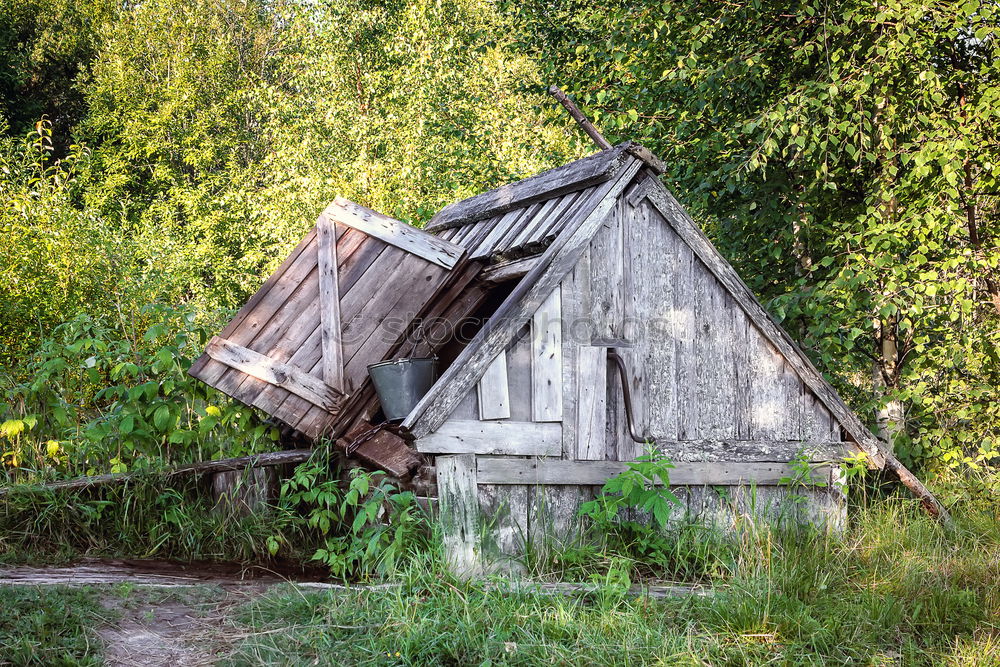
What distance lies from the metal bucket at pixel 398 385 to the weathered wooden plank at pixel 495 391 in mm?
666

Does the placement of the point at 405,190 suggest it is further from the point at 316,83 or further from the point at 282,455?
the point at 282,455

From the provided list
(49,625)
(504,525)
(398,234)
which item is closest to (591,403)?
(504,525)

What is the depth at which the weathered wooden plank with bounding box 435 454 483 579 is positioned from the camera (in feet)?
17.8

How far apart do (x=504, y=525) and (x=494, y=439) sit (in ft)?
1.92

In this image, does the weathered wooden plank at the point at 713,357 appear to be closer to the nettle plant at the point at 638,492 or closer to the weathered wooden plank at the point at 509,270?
the nettle plant at the point at 638,492

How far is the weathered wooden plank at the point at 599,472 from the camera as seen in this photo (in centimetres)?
575

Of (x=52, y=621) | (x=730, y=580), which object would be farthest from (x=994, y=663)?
(x=52, y=621)

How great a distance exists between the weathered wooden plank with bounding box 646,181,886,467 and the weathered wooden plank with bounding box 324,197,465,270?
161 centimetres

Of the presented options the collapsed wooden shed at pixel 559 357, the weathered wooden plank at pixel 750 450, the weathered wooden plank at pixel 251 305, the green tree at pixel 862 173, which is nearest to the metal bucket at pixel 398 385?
the collapsed wooden shed at pixel 559 357

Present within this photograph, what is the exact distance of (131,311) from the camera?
9.48m

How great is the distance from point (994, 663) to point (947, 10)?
17.7 feet

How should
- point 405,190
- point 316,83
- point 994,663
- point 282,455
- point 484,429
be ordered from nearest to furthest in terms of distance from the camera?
point 994,663 → point 484,429 → point 282,455 → point 405,190 → point 316,83

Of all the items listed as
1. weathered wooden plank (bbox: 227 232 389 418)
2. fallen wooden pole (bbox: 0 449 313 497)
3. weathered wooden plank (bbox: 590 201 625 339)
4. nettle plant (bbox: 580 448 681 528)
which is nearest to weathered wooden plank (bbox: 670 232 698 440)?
weathered wooden plank (bbox: 590 201 625 339)

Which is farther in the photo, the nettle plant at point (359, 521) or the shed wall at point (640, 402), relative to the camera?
the shed wall at point (640, 402)
